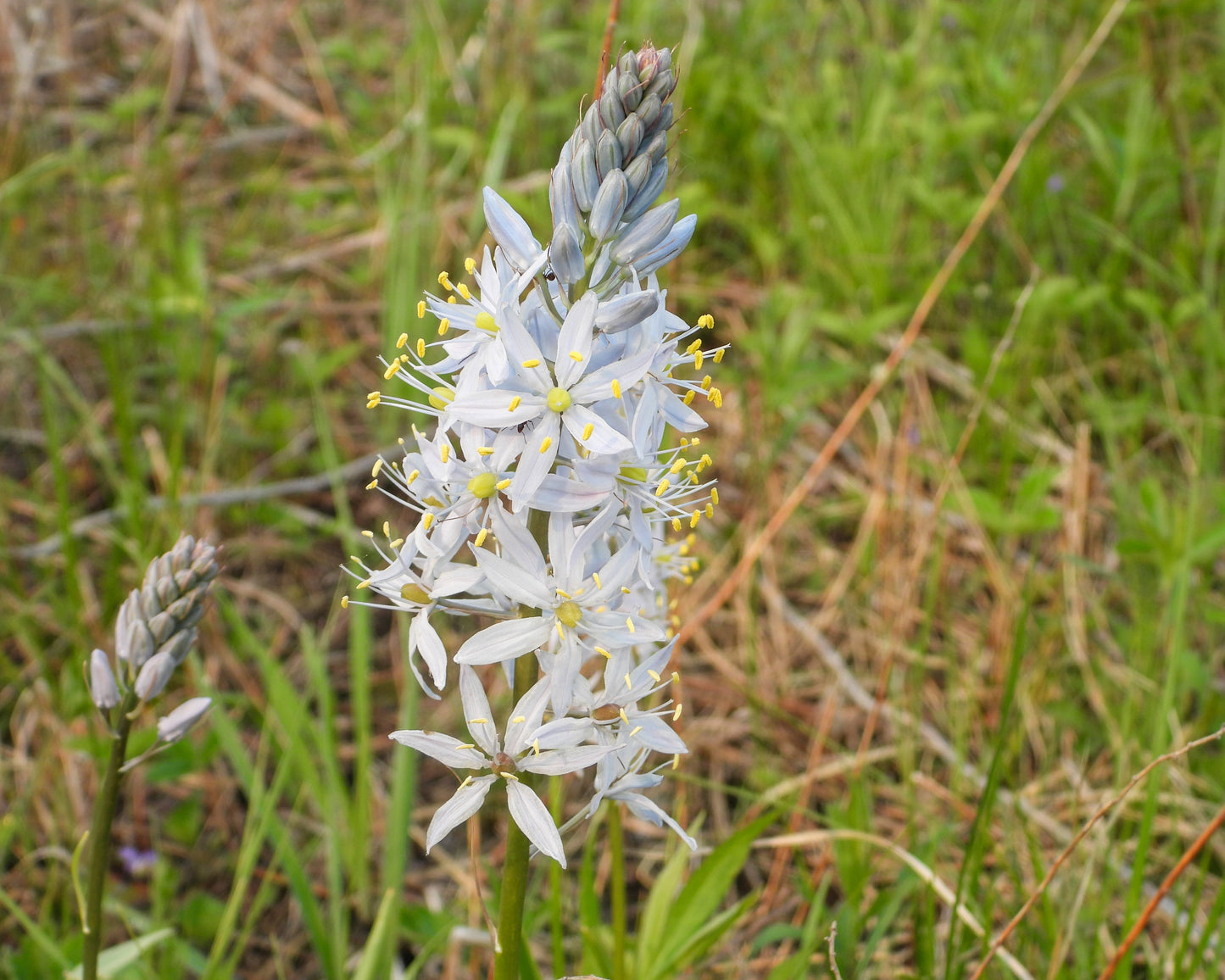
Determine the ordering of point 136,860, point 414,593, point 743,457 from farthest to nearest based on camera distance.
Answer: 1. point 743,457
2. point 136,860
3. point 414,593

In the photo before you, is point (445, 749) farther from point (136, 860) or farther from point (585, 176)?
point (136, 860)

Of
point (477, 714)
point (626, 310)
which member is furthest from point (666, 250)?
point (477, 714)

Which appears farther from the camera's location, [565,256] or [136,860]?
[136,860]

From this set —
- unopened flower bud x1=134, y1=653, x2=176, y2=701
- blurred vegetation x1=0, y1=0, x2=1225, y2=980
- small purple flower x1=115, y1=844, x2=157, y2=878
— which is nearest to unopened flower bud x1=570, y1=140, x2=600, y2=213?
blurred vegetation x1=0, y1=0, x2=1225, y2=980

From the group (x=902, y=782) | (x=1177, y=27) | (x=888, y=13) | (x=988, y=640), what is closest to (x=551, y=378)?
(x=902, y=782)

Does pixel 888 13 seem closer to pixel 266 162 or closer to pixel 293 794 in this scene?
pixel 266 162

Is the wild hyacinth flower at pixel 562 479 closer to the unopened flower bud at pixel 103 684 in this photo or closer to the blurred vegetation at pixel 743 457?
the blurred vegetation at pixel 743 457
